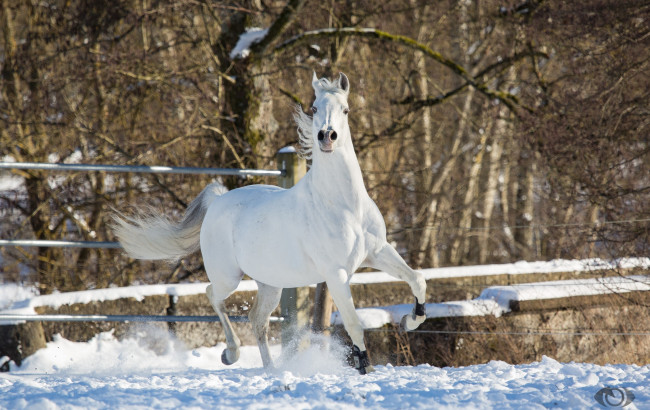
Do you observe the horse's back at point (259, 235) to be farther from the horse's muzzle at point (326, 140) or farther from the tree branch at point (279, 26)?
the tree branch at point (279, 26)

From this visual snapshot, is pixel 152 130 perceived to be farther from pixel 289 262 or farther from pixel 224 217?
pixel 289 262

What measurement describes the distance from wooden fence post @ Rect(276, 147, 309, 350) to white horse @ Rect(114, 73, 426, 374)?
0.69 meters

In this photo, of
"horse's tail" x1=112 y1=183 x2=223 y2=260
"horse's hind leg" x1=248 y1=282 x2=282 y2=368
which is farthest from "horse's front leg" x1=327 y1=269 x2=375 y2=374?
"horse's tail" x1=112 y1=183 x2=223 y2=260

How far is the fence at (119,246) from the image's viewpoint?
487 cm

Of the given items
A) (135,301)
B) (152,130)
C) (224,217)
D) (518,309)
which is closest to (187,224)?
(224,217)

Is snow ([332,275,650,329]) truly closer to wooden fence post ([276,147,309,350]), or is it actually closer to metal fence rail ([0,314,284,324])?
wooden fence post ([276,147,309,350])

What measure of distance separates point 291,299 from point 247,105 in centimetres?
358

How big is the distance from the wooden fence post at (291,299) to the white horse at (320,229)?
691mm

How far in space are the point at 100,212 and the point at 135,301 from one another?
4247 millimetres

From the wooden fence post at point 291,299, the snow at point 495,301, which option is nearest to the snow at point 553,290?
the snow at point 495,301

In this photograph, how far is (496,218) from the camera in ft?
54.1

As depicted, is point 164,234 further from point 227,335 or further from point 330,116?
point 330,116

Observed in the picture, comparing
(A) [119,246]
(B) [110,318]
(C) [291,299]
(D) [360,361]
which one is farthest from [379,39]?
(D) [360,361]

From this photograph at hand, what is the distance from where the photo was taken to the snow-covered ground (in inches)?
124
